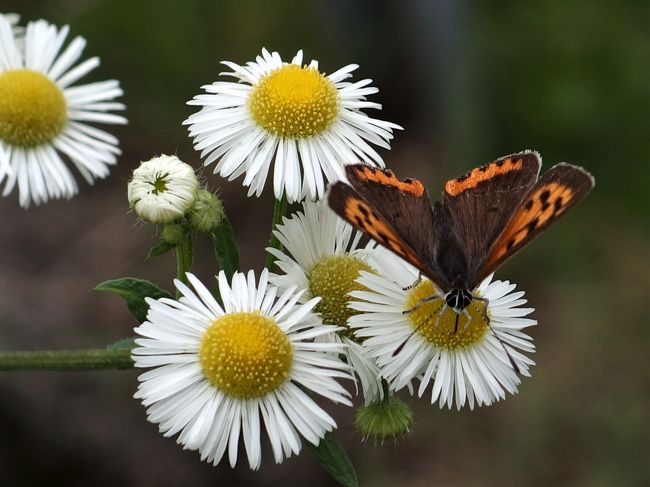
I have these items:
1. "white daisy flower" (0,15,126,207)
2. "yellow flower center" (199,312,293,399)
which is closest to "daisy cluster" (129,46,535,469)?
"yellow flower center" (199,312,293,399)

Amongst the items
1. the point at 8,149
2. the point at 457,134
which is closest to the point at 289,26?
the point at 457,134

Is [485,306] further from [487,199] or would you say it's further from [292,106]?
[292,106]

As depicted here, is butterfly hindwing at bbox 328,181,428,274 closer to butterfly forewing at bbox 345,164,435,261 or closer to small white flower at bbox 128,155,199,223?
butterfly forewing at bbox 345,164,435,261

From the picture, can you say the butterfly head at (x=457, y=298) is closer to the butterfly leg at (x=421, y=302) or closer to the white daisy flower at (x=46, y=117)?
the butterfly leg at (x=421, y=302)

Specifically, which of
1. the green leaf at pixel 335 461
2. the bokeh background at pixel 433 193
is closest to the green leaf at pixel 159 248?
the green leaf at pixel 335 461

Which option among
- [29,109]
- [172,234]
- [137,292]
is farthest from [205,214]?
[29,109]

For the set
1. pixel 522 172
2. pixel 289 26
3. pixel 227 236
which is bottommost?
pixel 227 236

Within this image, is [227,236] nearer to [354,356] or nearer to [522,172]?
[354,356]
